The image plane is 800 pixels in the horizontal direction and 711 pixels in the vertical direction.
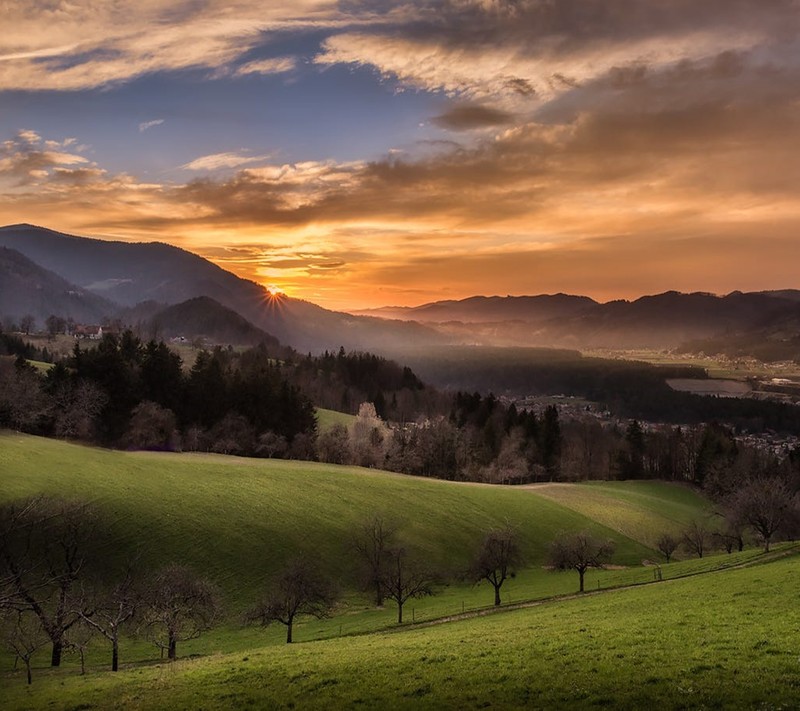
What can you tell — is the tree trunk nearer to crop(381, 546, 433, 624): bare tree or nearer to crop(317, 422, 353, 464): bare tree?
crop(381, 546, 433, 624): bare tree

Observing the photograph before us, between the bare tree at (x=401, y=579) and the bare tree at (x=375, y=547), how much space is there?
2.44 ft

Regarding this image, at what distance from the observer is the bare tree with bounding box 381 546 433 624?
61.4m

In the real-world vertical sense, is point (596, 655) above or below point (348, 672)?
above

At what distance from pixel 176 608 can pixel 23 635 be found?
11620mm

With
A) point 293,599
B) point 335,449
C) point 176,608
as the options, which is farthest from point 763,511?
point 335,449

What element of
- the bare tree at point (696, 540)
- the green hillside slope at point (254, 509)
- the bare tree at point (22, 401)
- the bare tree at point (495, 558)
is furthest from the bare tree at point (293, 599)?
the bare tree at point (22, 401)

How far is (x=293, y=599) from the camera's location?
5472cm

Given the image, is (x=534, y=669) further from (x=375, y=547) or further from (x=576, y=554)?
(x=375, y=547)

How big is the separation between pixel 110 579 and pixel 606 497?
96867 millimetres

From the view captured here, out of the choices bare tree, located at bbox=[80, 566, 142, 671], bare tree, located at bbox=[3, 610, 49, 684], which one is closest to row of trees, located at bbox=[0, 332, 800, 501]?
bare tree, located at bbox=[80, 566, 142, 671]

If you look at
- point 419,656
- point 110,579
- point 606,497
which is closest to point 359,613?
point 110,579

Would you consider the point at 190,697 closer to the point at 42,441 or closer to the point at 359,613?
the point at 359,613

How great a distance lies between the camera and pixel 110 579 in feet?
203

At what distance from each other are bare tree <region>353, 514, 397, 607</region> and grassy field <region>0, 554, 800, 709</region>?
2196 centimetres
